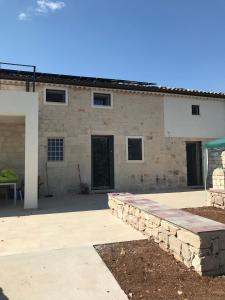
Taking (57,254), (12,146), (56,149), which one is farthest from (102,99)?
(57,254)

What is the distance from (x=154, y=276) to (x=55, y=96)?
1088cm

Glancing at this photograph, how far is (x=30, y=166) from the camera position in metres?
Result: 9.60

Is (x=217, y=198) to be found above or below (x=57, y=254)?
above

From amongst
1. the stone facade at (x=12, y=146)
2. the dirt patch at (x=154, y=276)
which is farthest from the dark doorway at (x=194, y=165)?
the dirt patch at (x=154, y=276)

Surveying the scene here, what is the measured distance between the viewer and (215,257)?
405cm

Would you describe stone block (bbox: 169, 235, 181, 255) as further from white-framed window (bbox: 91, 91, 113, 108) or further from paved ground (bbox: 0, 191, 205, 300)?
white-framed window (bbox: 91, 91, 113, 108)

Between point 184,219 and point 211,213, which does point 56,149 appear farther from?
point 184,219

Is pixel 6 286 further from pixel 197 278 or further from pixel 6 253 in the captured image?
pixel 197 278

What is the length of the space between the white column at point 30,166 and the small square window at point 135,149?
19.2 feet

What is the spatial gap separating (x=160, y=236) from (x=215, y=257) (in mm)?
1242

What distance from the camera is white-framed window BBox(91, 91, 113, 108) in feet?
46.8

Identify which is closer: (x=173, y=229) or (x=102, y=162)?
(x=173, y=229)

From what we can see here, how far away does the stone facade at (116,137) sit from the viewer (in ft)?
43.3

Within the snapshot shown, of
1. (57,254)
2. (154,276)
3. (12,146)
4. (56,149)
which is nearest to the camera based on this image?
(154,276)
